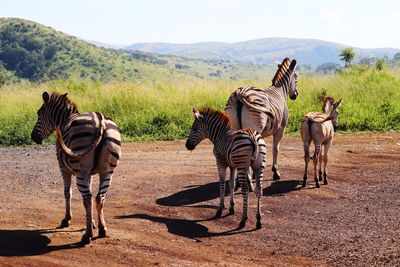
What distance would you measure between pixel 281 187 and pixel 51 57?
50.3 metres

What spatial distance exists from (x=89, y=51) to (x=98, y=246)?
58742 mm

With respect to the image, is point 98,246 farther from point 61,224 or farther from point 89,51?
point 89,51

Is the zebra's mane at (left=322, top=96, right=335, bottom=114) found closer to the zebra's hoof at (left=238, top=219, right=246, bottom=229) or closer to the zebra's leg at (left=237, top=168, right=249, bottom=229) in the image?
the zebra's leg at (left=237, top=168, right=249, bottom=229)

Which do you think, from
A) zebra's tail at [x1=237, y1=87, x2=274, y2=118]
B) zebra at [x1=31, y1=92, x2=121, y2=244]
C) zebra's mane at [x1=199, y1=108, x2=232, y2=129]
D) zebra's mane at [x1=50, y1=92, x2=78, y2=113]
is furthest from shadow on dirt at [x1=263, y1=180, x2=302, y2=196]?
zebra's mane at [x1=50, y1=92, x2=78, y2=113]

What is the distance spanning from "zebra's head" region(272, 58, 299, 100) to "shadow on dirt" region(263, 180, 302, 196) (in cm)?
232

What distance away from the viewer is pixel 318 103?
2097 cm

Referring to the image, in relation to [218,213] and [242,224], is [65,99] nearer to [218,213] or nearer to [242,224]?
[218,213]

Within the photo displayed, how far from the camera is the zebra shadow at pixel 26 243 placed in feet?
24.6

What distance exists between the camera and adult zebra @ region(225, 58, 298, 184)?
11.1m

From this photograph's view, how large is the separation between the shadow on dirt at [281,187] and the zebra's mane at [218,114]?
211cm

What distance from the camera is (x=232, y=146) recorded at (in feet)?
29.5

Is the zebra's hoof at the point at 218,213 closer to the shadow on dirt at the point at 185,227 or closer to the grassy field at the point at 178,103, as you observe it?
the shadow on dirt at the point at 185,227

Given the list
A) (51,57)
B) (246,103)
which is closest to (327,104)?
(246,103)

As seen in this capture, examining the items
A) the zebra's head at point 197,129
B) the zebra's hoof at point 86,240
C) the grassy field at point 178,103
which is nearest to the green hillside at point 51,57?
the grassy field at point 178,103
